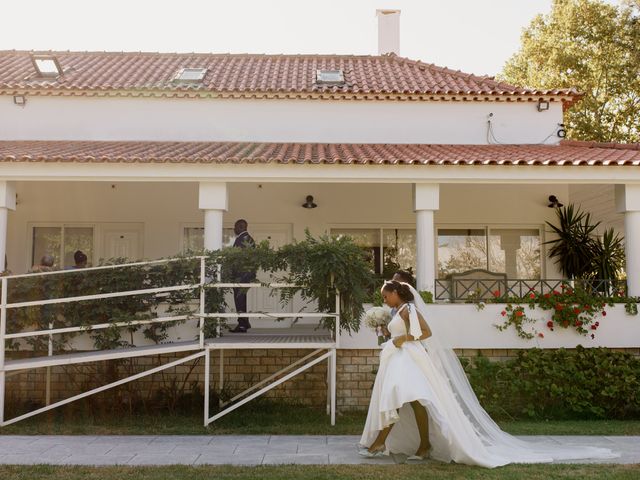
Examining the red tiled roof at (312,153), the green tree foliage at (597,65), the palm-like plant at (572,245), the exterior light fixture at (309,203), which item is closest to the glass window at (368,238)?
the exterior light fixture at (309,203)

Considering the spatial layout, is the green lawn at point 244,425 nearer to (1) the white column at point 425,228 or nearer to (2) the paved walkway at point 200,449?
(2) the paved walkway at point 200,449

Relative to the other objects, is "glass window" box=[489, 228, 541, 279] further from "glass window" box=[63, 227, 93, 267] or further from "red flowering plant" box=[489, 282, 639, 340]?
"glass window" box=[63, 227, 93, 267]

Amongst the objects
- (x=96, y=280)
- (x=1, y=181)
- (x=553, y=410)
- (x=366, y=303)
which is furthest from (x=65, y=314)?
(x=553, y=410)

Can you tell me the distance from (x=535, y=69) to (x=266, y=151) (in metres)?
17.8

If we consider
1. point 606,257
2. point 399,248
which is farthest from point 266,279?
point 606,257

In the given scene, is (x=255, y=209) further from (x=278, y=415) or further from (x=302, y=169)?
(x=278, y=415)

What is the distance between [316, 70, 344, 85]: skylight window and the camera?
1562 cm

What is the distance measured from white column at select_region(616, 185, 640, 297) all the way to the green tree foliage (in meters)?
15.2

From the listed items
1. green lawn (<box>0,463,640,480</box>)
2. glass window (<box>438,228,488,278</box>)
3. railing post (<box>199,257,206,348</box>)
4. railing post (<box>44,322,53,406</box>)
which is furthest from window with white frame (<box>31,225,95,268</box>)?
green lawn (<box>0,463,640,480</box>)

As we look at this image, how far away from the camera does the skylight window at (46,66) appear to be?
1509 cm

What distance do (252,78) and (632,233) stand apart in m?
9.09

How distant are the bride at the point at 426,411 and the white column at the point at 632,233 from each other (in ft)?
13.3

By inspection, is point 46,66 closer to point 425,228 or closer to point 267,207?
point 267,207

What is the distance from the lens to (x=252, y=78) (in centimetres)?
1597
